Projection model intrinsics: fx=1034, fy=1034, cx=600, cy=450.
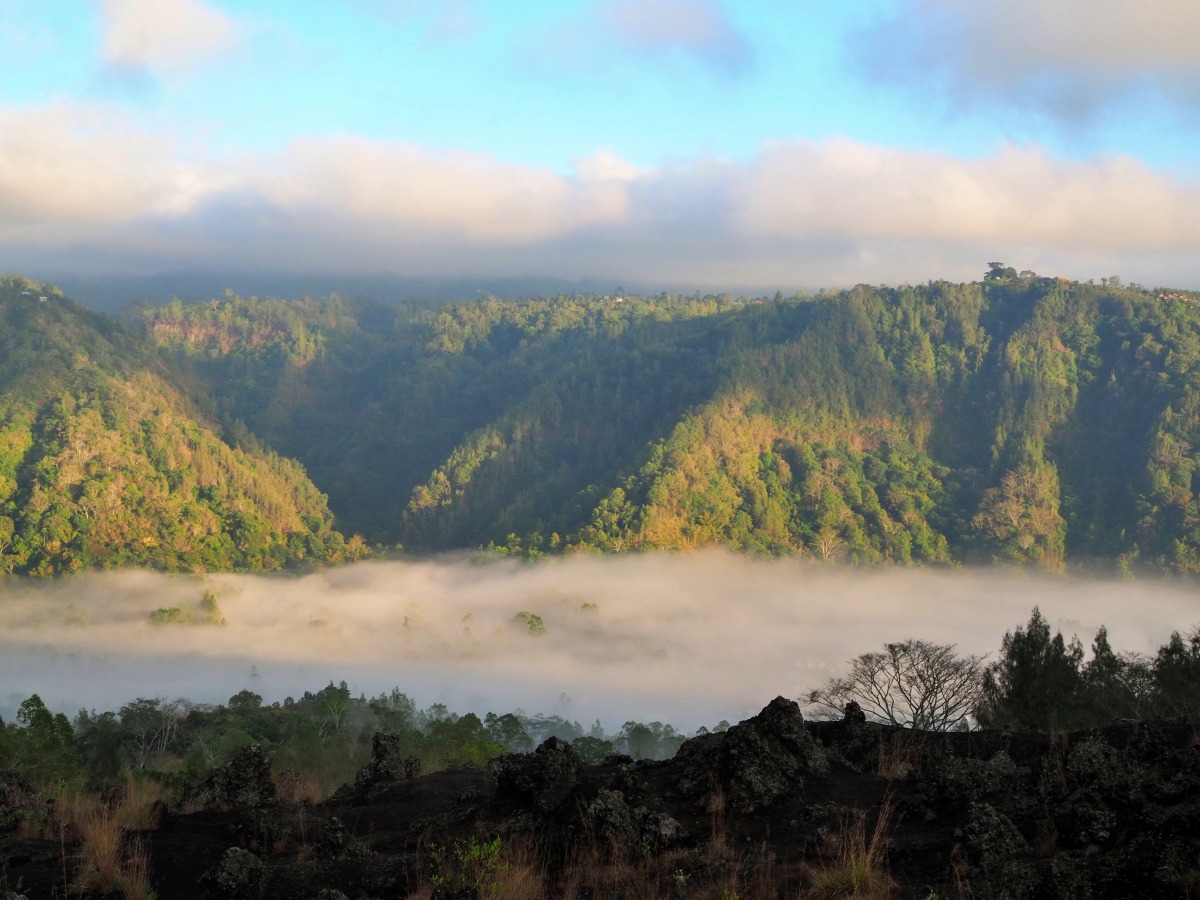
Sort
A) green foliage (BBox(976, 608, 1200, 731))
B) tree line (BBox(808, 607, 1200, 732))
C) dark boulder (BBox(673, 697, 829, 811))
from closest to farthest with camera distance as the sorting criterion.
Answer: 1. dark boulder (BBox(673, 697, 829, 811))
2. green foliage (BBox(976, 608, 1200, 731))
3. tree line (BBox(808, 607, 1200, 732))

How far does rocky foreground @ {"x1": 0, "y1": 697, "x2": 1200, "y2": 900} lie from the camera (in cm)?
1109

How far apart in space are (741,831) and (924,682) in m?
30.6

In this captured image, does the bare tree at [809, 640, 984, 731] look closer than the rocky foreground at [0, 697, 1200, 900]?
No

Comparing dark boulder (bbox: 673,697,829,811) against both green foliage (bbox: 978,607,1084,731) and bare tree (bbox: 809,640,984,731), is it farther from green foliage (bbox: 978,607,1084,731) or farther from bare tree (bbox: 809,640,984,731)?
bare tree (bbox: 809,640,984,731)

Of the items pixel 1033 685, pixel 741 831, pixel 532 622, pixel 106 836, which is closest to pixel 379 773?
pixel 106 836

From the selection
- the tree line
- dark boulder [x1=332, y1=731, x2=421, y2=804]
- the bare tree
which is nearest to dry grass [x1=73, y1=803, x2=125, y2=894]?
dark boulder [x1=332, y1=731, x2=421, y2=804]

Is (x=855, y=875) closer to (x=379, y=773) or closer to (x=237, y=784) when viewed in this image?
(x=379, y=773)

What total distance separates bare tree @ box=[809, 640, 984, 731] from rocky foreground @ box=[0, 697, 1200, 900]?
24.1 m

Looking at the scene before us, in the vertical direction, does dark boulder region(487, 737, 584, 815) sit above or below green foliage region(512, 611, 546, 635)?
above

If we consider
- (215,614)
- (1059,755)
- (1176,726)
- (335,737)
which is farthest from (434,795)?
(215,614)

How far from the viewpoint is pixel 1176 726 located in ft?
55.1

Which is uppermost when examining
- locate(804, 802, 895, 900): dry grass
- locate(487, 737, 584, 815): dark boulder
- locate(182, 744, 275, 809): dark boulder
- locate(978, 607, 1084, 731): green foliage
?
locate(804, 802, 895, 900): dry grass

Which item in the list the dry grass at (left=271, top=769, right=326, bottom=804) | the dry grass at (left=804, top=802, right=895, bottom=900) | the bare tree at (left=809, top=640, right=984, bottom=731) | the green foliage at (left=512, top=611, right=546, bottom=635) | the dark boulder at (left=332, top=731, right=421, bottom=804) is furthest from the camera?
the green foliage at (left=512, top=611, right=546, bottom=635)

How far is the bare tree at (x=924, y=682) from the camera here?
40.9 m
